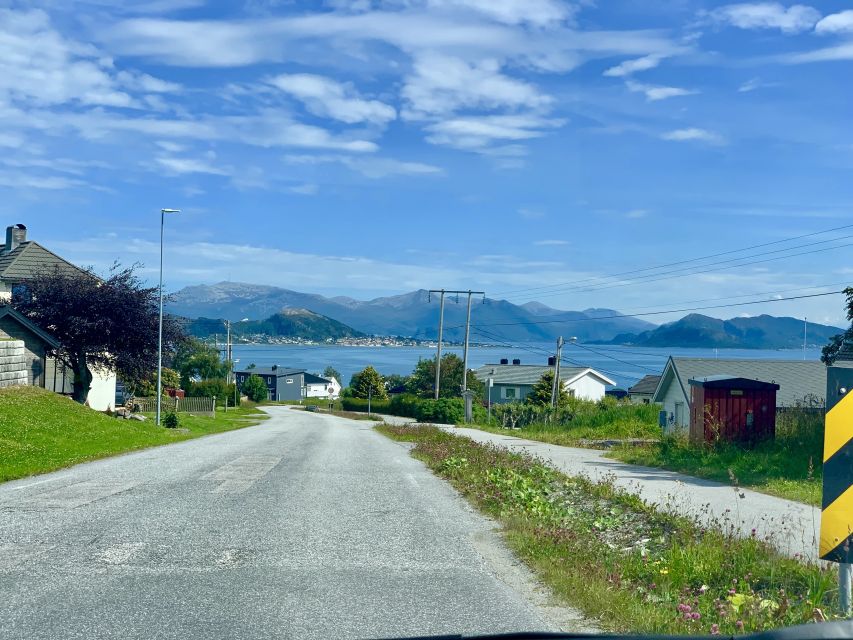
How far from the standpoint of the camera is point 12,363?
31.4 metres

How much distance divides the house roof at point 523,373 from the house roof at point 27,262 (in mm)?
57148

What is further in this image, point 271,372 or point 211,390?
point 271,372

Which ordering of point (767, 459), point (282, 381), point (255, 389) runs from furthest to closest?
point (282, 381), point (255, 389), point (767, 459)

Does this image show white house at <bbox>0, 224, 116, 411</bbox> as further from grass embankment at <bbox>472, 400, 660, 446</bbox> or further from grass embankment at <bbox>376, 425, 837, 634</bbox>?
grass embankment at <bbox>376, 425, 837, 634</bbox>

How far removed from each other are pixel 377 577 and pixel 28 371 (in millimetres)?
31198

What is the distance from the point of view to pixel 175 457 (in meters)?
20.1

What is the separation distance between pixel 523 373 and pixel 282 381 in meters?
70.3

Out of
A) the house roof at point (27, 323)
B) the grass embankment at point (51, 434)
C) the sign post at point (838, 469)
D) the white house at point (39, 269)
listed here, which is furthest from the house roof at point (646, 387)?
the sign post at point (838, 469)

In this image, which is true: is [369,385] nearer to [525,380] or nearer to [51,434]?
[525,380]

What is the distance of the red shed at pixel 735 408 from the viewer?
20688mm

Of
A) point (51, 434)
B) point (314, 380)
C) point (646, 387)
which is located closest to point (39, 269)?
point (51, 434)

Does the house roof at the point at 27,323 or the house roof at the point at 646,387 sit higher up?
the house roof at the point at 27,323

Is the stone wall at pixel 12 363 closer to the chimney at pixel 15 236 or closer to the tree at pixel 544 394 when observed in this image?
the chimney at pixel 15 236

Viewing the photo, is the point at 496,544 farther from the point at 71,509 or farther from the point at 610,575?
the point at 71,509
